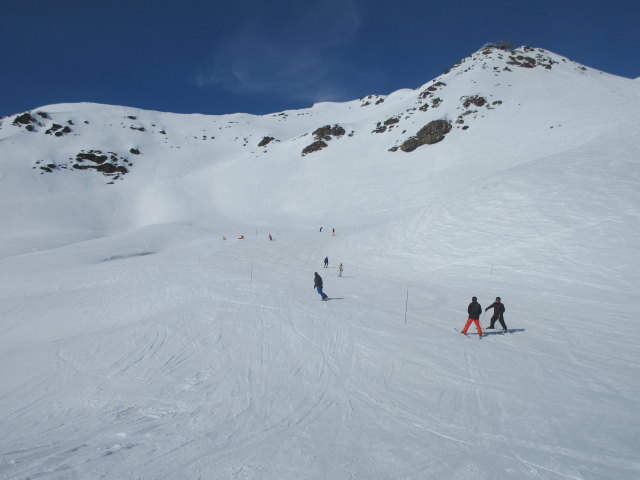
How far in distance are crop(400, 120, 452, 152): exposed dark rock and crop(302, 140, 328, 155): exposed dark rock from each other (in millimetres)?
20896

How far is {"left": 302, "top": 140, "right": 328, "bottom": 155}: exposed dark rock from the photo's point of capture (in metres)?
73.6

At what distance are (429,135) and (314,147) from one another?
27.6m

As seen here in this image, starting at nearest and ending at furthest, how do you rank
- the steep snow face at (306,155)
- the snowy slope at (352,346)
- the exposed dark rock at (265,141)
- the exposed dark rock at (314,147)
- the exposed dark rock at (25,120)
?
the snowy slope at (352,346) → the steep snow face at (306,155) → the exposed dark rock at (314,147) → the exposed dark rock at (25,120) → the exposed dark rock at (265,141)

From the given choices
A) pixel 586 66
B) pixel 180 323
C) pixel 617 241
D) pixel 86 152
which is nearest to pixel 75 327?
pixel 180 323

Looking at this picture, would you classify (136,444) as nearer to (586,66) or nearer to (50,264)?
(50,264)

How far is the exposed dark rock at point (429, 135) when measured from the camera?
60812mm

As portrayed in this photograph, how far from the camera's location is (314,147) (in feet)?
243

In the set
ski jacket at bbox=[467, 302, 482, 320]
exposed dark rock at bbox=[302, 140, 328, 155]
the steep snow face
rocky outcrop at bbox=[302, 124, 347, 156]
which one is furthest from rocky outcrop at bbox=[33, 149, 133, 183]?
ski jacket at bbox=[467, 302, 482, 320]

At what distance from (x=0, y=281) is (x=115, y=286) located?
926 cm

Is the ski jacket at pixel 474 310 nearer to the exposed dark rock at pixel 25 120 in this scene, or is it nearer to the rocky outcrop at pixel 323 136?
the rocky outcrop at pixel 323 136

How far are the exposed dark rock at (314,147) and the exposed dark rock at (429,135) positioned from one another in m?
20.9

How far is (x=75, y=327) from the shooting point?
436 inches

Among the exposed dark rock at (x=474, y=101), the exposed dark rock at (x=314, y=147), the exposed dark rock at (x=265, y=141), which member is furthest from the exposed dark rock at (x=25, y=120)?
the exposed dark rock at (x=474, y=101)

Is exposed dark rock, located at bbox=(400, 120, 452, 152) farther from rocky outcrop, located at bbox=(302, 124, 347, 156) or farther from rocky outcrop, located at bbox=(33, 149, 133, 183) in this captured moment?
rocky outcrop, located at bbox=(33, 149, 133, 183)
